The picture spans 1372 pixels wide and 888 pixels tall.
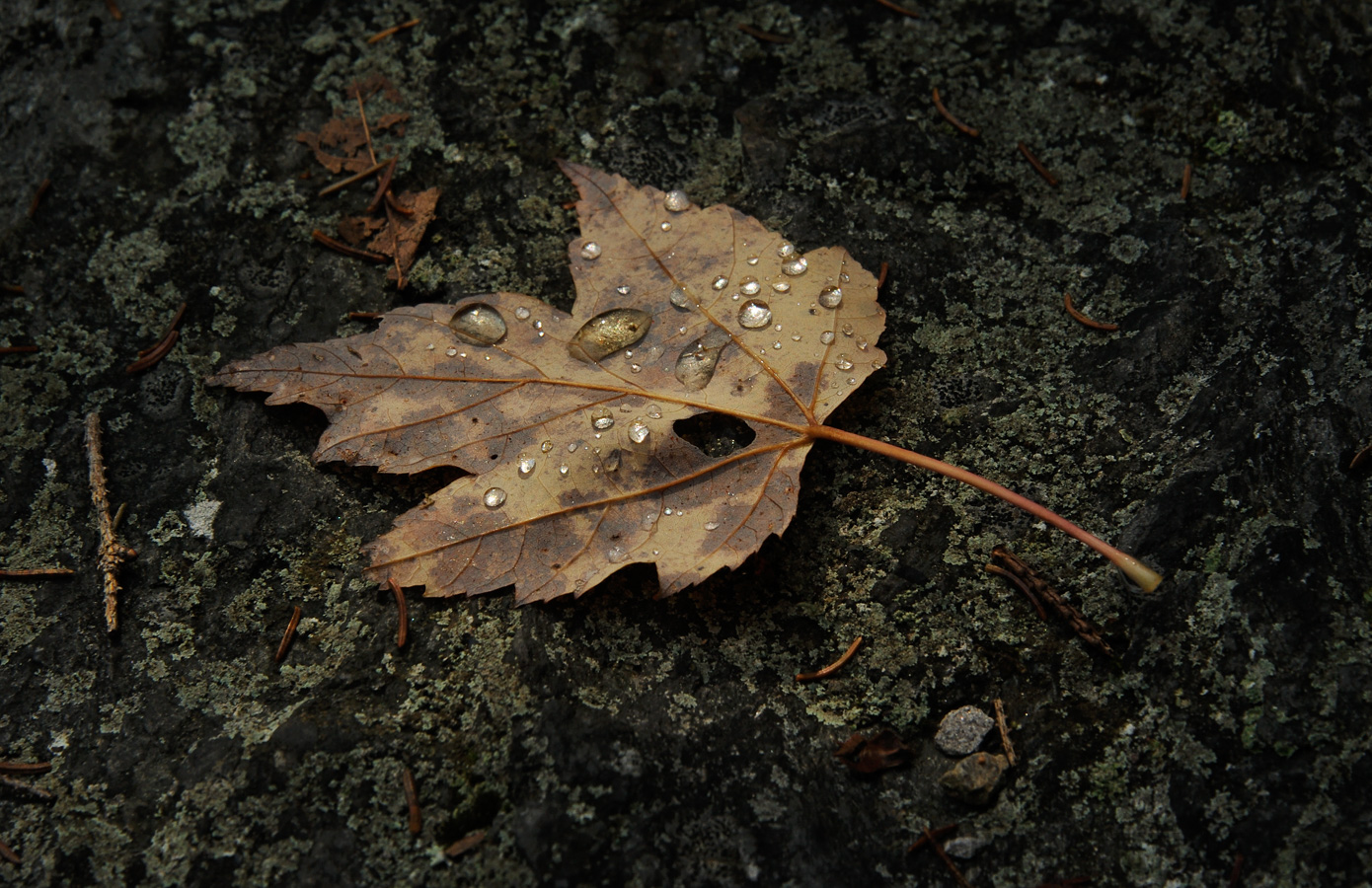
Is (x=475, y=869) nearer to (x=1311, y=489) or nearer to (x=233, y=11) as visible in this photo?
(x=1311, y=489)

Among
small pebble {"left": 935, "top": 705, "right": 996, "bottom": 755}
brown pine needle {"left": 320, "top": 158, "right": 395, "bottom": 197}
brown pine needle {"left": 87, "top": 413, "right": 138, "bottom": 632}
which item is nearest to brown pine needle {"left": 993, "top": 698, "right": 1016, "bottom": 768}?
small pebble {"left": 935, "top": 705, "right": 996, "bottom": 755}

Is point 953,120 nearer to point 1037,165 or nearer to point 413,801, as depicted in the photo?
point 1037,165

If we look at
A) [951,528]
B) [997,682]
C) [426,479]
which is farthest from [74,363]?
[997,682]

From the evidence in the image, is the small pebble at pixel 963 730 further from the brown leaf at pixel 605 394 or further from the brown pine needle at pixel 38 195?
the brown pine needle at pixel 38 195

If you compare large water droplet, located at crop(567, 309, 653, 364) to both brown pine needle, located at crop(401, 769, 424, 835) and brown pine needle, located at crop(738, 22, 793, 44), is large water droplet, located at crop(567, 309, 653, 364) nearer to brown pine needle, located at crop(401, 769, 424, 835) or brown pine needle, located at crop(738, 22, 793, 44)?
brown pine needle, located at crop(401, 769, 424, 835)

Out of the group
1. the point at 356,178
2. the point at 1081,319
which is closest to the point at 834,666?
the point at 1081,319
